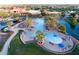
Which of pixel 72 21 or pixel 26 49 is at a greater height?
pixel 72 21

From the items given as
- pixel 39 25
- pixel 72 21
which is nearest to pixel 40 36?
pixel 39 25

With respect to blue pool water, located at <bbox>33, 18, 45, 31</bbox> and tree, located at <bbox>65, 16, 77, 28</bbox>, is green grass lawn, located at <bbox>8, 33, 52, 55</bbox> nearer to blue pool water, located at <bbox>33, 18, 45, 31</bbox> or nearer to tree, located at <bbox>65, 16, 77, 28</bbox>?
blue pool water, located at <bbox>33, 18, 45, 31</bbox>

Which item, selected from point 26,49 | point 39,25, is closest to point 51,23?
point 39,25

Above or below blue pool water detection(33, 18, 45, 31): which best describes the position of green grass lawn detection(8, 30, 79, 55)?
below

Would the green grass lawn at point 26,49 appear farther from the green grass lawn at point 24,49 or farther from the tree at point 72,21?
the tree at point 72,21

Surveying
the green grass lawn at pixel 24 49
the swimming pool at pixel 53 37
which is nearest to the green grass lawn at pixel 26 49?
the green grass lawn at pixel 24 49

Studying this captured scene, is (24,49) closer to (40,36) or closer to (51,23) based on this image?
(40,36)

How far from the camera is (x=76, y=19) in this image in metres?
1.27

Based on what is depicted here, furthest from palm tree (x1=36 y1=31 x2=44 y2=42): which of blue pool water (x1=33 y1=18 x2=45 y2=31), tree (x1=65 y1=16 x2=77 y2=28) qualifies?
tree (x1=65 y1=16 x2=77 y2=28)

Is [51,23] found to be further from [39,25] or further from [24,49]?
[24,49]

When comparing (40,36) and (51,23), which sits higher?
(51,23)

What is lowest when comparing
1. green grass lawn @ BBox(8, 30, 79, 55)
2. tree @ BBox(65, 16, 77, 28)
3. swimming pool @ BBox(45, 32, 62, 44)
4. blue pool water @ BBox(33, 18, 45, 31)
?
green grass lawn @ BBox(8, 30, 79, 55)
